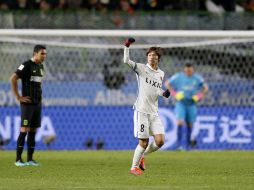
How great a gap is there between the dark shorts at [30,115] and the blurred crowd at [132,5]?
785cm

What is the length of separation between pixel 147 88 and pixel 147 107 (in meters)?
0.28

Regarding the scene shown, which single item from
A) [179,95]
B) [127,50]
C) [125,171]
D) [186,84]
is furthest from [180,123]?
[127,50]

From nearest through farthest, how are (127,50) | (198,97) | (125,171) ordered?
(127,50) → (125,171) → (198,97)

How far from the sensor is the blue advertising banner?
1820cm

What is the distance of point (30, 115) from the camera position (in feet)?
44.0

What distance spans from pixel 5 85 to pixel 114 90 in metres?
2.36

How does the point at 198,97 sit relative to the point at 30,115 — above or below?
below

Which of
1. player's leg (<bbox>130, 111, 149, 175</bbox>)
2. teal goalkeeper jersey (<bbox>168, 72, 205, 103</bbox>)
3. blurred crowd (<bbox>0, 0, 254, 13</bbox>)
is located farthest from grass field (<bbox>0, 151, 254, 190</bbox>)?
blurred crowd (<bbox>0, 0, 254, 13</bbox>)

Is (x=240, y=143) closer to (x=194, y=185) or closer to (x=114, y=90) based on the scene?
(x=114, y=90)

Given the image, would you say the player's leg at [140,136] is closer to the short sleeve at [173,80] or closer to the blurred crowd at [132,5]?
the short sleeve at [173,80]

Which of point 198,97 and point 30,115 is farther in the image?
point 198,97

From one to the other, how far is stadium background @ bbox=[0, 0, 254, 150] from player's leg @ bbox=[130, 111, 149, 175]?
629 cm

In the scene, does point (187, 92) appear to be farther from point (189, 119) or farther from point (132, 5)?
point (132, 5)

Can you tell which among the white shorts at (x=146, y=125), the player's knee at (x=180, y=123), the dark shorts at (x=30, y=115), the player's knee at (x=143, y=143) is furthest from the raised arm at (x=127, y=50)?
the player's knee at (x=180, y=123)
